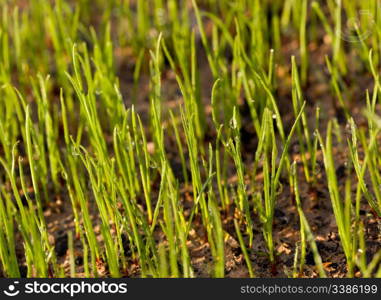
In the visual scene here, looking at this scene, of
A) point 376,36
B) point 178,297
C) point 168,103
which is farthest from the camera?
point 168,103

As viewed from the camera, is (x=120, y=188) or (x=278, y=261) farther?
(x=278, y=261)

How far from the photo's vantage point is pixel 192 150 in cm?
170

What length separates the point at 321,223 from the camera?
1.90 meters

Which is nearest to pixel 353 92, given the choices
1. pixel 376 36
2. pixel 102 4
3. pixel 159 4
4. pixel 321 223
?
pixel 376 36

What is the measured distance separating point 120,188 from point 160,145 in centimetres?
15

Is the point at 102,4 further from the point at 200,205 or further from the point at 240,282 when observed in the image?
the point at 240,282

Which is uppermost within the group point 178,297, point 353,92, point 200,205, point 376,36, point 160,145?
point 376,36

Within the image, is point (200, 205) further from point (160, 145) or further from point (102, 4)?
point (102, 4)

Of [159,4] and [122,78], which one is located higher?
[159,4]

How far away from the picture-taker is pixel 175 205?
165 cm

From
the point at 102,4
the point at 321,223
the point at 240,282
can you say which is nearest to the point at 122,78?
the point at 102,4

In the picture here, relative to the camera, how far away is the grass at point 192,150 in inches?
66.0

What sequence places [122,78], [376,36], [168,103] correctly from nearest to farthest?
[376,36]
[168,103]
[122,78]

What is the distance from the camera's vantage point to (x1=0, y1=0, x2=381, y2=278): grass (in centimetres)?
168
